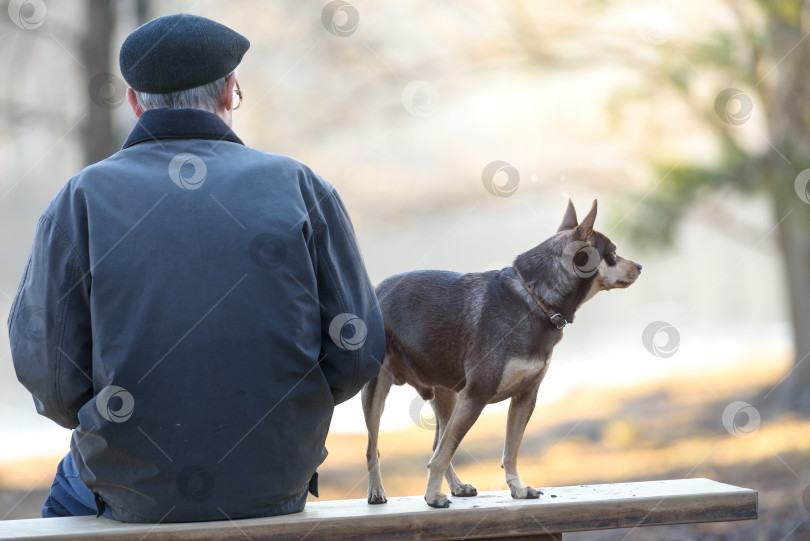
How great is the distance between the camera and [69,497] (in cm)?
270

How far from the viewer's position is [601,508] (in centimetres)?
263

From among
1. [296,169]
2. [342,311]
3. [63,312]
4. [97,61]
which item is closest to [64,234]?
[63,312]

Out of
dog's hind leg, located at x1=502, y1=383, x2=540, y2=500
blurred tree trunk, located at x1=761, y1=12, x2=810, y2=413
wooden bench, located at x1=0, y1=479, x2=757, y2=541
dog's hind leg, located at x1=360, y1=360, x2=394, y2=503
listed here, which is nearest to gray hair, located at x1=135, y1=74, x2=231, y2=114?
dog's hind leg, located at x1=360, y1=360, x2=394, y2=503

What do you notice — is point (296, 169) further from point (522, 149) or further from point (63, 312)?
point (522, 149)

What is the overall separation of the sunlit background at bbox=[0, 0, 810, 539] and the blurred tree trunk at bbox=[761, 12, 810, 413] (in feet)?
0.07

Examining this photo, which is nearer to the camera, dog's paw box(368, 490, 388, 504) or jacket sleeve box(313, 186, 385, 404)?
jacket sleeve box(313, 186, 385, 404)

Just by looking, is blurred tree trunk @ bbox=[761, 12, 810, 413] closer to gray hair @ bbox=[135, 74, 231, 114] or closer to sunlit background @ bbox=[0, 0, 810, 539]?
sunlit background @ bbox=[0, 0, 810, 539]

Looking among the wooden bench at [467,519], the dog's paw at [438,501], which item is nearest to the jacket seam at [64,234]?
the wooden bench at [467,519]

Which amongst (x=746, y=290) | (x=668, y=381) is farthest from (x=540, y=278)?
(x=746, y=290)

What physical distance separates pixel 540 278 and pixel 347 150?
8025 millimetres

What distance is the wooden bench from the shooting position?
2.39m

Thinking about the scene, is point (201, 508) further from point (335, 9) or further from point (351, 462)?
point (335, 9)

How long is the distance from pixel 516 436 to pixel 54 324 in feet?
4.64

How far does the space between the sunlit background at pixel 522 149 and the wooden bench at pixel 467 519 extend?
4.15 m
